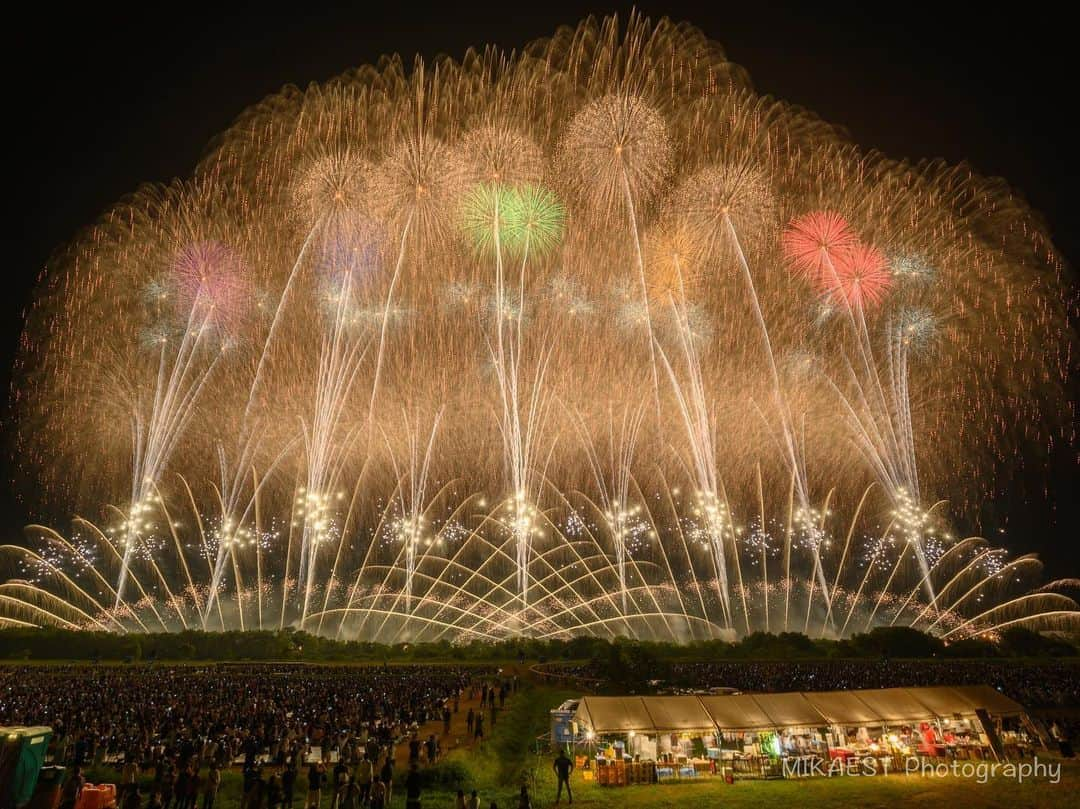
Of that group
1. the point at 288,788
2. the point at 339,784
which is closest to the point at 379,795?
the point at 339,784

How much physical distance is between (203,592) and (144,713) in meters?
54.1

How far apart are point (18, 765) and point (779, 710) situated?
18540mm

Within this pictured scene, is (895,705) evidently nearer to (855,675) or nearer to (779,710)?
(779,710)

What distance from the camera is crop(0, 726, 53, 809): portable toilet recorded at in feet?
47.9

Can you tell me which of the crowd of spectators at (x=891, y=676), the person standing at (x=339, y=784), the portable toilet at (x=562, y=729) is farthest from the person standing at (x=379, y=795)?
the crowd of spectators at (x=891, y=676)

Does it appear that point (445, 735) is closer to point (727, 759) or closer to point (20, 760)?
point (727, 759)

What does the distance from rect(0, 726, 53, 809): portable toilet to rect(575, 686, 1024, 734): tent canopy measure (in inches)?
505

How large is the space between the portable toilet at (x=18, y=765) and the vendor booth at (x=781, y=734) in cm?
1281

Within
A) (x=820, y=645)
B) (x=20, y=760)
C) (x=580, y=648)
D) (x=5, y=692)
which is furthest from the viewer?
(x=820, y=645)

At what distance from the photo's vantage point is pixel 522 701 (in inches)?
1233

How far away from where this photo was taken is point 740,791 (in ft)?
61.0

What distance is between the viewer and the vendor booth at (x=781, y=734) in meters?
20.1

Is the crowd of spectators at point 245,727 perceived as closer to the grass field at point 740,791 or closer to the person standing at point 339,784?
the person standing at point 339,784

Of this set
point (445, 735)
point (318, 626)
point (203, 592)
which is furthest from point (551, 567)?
point (445, 735)
